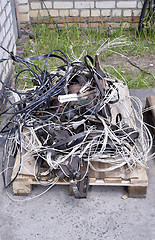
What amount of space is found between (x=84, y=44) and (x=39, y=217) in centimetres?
340

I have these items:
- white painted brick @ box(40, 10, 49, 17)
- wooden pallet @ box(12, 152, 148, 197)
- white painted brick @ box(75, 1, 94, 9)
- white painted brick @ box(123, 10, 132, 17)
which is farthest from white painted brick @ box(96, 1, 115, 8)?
wooden pallet @ box(12, 152, 148, 197)

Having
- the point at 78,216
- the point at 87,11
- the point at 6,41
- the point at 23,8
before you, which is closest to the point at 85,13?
the point at 87,11

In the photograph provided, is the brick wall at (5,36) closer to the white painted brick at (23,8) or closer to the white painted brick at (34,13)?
the white painted brick at (23,8)

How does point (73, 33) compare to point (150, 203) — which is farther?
point (73, 33)

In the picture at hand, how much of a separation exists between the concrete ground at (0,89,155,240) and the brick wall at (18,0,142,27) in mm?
3652

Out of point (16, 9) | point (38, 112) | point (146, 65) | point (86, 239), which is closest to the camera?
point (86, 239)

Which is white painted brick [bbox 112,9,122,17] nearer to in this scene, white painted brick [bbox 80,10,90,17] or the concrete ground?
white painted brick [bbox 80,10,90,17]

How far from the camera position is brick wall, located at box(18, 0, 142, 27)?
16.9 ft

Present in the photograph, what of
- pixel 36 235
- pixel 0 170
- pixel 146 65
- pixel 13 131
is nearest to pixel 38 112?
pixel 13 131

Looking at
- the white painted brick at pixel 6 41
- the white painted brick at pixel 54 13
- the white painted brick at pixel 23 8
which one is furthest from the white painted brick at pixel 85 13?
the white painted brick at pixel 6 41

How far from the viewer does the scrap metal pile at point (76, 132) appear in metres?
2.25

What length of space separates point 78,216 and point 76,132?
0.67 meters

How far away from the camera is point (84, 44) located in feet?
16.1

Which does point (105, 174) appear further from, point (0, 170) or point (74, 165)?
point (0, 170)
